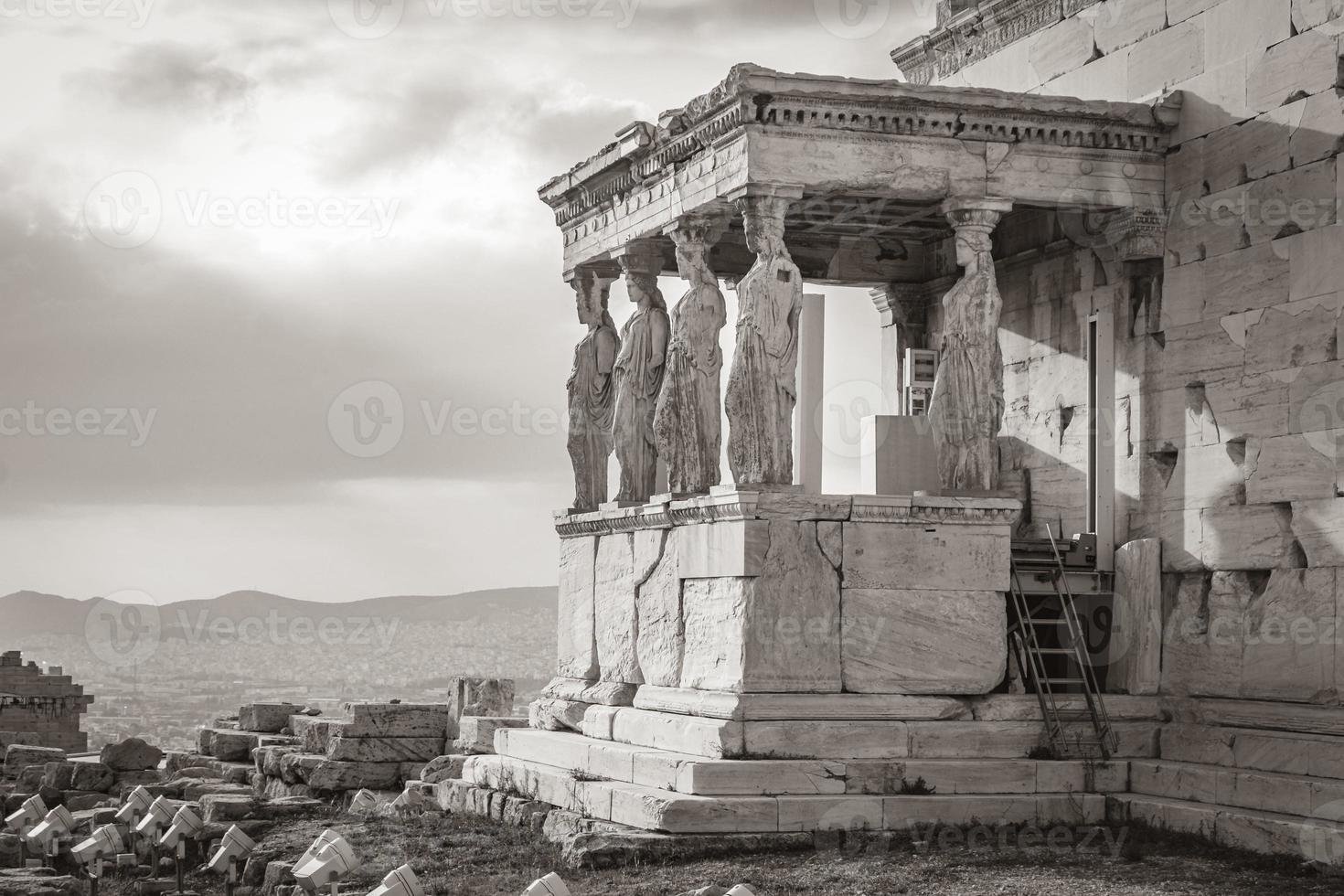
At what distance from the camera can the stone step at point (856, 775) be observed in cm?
1426

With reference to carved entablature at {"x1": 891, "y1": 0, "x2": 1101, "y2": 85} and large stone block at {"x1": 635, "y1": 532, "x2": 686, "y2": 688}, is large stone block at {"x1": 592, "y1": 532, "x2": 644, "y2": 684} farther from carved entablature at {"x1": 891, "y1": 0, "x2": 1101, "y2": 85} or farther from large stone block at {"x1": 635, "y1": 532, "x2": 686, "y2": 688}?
carved entablature at {"x1": 891, "y1": 0, "x2": 1101, "y2": 85}

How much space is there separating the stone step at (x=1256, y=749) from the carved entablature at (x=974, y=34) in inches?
233

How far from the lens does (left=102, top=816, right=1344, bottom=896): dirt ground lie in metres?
12.5

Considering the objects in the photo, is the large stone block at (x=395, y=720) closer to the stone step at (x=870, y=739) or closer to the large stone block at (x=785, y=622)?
the stone step at (x=870, y=739)

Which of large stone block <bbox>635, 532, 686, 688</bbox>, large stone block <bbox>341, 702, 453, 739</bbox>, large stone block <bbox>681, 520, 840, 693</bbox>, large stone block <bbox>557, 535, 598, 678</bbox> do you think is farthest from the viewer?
large stone block <bbox>341, 702, 453, 739</bbox>

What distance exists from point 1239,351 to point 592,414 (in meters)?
6.18

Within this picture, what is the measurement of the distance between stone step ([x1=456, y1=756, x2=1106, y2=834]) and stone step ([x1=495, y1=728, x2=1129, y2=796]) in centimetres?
11

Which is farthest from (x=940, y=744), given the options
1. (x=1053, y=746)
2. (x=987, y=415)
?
(x=987, y=415)

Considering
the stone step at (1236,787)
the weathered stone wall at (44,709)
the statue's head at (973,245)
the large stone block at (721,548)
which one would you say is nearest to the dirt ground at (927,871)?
the stone step at (1236,787)

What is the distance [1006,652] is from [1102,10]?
5.30 metres

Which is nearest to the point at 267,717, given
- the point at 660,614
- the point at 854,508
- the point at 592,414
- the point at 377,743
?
the point at 377,743

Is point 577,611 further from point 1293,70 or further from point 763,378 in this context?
point 1293,70

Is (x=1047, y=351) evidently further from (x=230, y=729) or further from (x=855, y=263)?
(x=230, y=729)

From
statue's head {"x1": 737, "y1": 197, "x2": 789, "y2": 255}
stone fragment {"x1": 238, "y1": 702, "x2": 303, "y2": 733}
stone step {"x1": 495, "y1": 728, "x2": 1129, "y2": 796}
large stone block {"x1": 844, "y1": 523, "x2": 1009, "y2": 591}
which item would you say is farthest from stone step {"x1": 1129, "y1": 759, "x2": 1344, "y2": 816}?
stone fragment {"x1": 238, "y1": 702, "x2": 303, "y2": 733}
